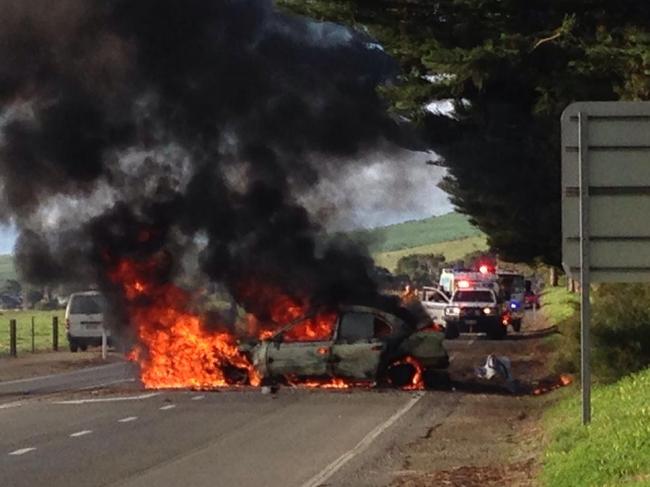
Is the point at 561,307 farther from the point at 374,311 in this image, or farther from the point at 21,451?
the point at 21,451

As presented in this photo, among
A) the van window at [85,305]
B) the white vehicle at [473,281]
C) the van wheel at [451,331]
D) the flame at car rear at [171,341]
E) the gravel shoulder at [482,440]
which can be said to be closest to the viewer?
the gravel shoulder at [482,440]

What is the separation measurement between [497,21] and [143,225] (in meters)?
9.37

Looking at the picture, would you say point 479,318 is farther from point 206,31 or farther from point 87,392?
point 87,392

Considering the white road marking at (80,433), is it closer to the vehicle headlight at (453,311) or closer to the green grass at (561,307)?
the green grass at (561,307)

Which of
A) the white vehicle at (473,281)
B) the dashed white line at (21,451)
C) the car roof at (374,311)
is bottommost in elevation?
the dashed white line at (21,451)

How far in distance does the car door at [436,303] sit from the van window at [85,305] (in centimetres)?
1284

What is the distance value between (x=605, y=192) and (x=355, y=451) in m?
4.40

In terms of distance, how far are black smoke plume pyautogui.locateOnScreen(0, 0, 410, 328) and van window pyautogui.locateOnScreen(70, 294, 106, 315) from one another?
43.0ft

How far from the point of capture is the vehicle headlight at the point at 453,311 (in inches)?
2022

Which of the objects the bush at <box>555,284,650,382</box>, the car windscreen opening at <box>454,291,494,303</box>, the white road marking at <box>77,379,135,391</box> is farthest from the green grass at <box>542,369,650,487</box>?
the car windscreen opening at <box>454,291,494,303</box>

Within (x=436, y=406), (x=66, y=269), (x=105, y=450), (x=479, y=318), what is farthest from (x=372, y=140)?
(x=479, y=318)

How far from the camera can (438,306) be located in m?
52.5

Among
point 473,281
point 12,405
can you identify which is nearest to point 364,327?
point 12,405

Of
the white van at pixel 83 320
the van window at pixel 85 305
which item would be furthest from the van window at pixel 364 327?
the white van at pixel 83 320
